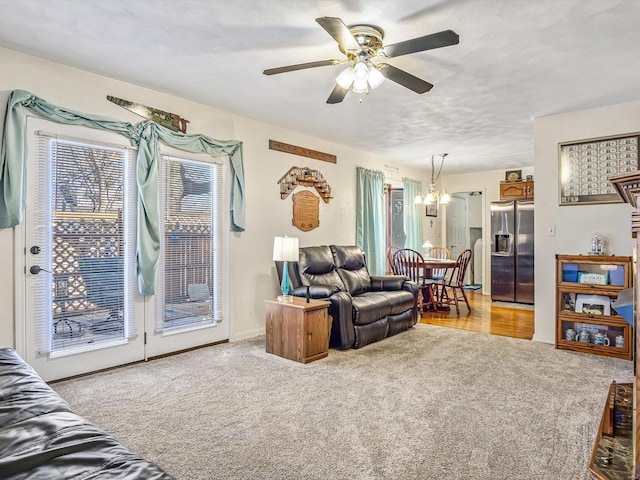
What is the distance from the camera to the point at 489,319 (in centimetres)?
542

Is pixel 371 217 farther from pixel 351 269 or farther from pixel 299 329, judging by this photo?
pixel 299 329

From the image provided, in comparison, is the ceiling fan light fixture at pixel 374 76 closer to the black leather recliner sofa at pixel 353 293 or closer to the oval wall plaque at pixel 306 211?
the black leather recliner sofa at pixel 353 293

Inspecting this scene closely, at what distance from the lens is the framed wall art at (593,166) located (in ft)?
12.6

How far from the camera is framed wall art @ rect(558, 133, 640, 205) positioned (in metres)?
3.85

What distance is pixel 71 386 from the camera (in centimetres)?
293

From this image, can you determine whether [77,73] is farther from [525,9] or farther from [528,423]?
[528,423]

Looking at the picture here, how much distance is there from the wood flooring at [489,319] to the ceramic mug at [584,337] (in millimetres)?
539

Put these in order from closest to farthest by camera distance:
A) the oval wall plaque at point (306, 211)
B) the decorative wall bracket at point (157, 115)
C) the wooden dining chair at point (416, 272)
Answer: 1. the decorative wall bracket at point (157, 115)
2. the oval wall plaque at point (306, 211)
3. the wooden dining chair at point (416, 272)

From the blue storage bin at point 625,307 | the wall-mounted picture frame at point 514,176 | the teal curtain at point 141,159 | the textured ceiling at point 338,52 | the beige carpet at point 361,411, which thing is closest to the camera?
the blue storage bin at point 625,307

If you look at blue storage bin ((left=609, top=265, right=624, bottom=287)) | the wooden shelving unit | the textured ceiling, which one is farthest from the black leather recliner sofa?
blue storage bin ((left=609, top=265, right=624, bottom=287))

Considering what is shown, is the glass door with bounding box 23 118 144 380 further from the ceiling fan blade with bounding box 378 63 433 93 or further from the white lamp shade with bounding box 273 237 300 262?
the ceiling fan blade with bounding box 378 63 433 93

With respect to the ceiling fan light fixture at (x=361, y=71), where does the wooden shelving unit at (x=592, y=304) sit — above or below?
below

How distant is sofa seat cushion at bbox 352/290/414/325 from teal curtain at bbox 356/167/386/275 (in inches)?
57.6

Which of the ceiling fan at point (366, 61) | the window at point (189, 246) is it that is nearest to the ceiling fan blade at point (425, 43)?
the ceiling fan at point (366, 61)
